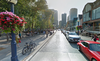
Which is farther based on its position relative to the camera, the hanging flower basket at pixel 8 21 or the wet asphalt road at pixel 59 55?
the wet asphalt road at pixel 59 55

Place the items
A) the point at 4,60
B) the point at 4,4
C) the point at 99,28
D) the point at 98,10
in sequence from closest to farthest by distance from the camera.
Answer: the point at 4,60 → the point at 4,4 → the point at 99,28 → the point at 98,10

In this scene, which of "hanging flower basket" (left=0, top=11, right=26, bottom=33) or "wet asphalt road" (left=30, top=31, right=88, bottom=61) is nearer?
"hanging flower basket" (left=0, top=11, right=26, bottom=33)

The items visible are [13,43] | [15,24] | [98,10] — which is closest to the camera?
[15,24]

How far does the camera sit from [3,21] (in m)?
A: 2.76

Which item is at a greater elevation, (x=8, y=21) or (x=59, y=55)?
(x=8, y=21)

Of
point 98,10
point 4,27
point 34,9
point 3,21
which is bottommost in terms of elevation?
point 4,27

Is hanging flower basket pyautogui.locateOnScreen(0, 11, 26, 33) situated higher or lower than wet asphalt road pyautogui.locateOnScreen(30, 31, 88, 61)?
higher

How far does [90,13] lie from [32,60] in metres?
28.5

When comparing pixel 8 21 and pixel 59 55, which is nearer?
pixel 8 21

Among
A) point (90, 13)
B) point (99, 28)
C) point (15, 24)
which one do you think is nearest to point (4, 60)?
point (15, 24)

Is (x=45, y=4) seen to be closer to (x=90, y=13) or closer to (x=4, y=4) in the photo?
(x=4, y=4)

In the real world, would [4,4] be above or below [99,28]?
above

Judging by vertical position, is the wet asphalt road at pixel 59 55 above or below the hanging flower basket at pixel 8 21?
below

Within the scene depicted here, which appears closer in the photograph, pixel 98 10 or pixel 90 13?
pixel 98 10
